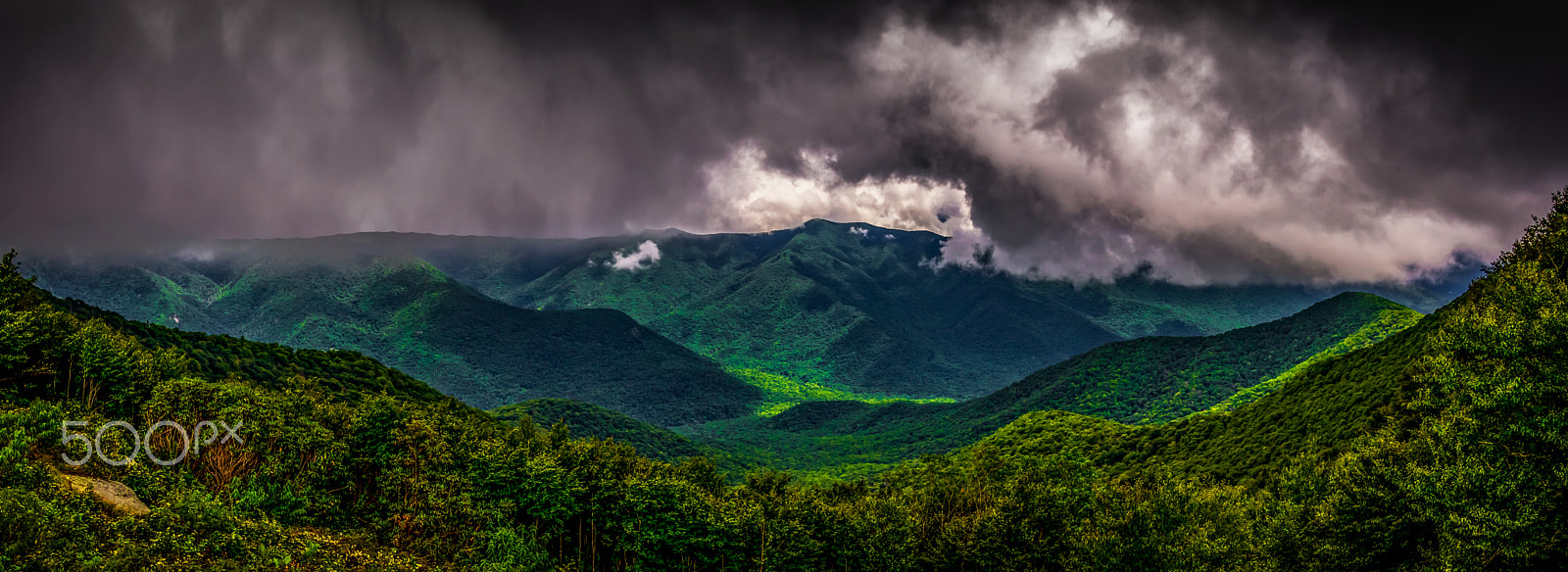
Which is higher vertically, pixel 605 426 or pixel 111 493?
pixel 111 493

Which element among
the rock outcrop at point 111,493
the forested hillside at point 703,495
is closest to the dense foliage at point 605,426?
the forested hillside at point 703,495

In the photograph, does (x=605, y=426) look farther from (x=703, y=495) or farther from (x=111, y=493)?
(x=111, y=493)

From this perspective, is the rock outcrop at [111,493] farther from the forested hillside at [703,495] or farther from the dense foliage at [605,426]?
the dense foliage at [605,426]

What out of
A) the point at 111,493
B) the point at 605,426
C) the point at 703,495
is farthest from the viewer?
the point at 605,426

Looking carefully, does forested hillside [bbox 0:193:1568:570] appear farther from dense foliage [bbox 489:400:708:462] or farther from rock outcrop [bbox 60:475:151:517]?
dense foliage [bbox 489:400:708:462]

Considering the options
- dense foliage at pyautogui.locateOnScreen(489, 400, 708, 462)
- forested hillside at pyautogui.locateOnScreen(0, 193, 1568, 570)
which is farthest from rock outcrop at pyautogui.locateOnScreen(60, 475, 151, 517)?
dense foliage at pyautogui.locateOnScreen(489, 400, 708, 462)

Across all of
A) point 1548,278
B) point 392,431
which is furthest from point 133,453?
point 1548,278

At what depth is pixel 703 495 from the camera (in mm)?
58406

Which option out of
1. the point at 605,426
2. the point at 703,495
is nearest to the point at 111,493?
the point at 703,495

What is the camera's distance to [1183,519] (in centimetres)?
6044

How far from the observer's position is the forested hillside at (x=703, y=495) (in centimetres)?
2625

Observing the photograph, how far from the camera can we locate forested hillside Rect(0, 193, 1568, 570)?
26250 mm

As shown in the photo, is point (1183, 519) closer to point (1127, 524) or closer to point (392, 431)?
point (1127, 524)

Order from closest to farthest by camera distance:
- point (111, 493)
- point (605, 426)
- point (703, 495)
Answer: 1. point (111, 493)
2. point (703, 495)
3. point (605, 426)
